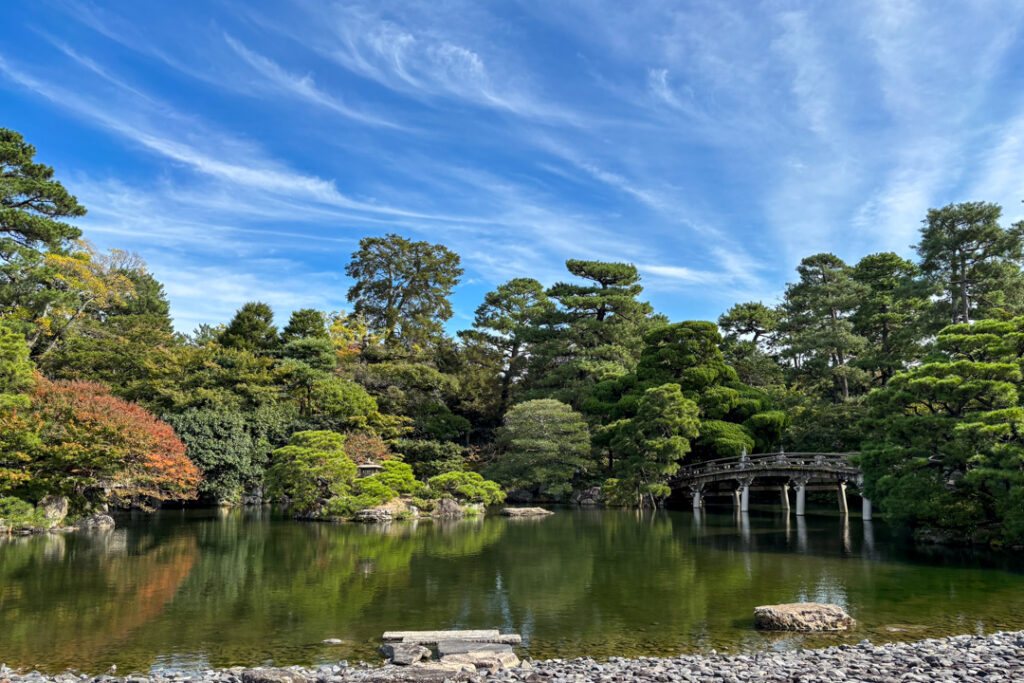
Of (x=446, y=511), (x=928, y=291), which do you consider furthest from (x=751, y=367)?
(x=446, y=511)

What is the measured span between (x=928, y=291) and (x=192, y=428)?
98.9ft

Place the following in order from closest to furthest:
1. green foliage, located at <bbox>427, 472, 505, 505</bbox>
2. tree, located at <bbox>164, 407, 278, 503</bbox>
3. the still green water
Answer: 1. the still green water
2. tree, located at <bbox>164, 407, 278, 503</bbox>
3. green foliage, located at <bbox>427, 472, 505, 505</bbox>

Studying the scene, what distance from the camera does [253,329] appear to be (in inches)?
1479

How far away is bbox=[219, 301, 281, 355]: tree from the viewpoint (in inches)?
1458

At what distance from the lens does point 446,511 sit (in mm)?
25266

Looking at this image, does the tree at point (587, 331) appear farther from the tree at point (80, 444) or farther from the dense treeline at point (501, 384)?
the tree at point (80, 444)

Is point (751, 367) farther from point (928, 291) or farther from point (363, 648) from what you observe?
point (363, 648)

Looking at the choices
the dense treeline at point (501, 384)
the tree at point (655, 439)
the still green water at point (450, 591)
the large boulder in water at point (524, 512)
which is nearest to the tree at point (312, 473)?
the dense treeline at point (501, 384)

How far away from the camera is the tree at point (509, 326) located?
130ft

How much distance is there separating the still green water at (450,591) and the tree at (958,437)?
1239mm

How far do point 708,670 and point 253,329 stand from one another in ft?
117

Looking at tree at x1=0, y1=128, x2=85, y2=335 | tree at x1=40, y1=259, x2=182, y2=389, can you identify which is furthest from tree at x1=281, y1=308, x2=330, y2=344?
tree at x1=0, y1=128, x2=85, y2=335

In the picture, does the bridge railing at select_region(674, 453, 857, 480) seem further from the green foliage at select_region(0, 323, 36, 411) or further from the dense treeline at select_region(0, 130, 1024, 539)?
the green foliage at select_region(0, 323, 36, 411)

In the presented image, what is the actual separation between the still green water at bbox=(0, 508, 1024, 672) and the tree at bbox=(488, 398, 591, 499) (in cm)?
1024
